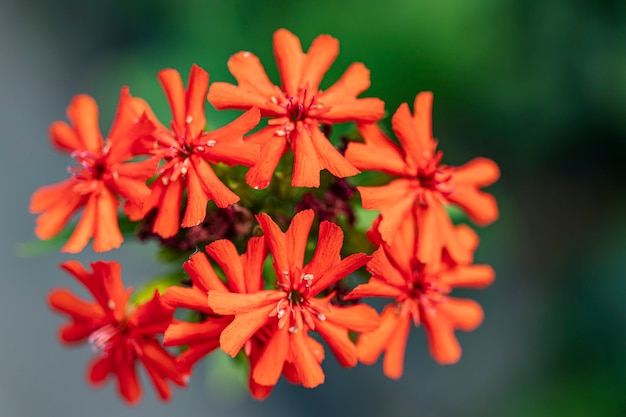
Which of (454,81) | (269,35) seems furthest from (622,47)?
(269,35)

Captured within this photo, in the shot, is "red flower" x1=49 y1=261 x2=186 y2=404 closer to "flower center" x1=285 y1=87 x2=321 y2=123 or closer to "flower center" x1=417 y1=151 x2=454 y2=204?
"flower center" x1=285 y1=87 x2=321 y2=123

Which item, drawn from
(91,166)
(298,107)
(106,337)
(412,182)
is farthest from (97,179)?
(412,182)

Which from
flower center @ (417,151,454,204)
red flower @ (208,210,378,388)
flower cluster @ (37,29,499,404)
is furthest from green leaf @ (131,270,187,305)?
flower center @ (417,151,454,204)

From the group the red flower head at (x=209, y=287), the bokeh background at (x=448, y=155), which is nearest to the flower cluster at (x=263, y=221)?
the red flower head at (x=209, y=287)

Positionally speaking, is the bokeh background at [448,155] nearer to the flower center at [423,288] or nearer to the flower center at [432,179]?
the flower center at [423,288]

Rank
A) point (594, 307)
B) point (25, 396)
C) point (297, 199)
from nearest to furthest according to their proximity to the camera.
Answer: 1. point (297, 199)
2. point (594, 307)
3. point (25, 396)

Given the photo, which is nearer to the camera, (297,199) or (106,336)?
(106,336)

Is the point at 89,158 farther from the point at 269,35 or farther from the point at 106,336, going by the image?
the point at 269,35
